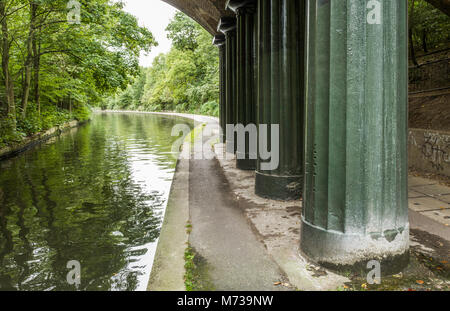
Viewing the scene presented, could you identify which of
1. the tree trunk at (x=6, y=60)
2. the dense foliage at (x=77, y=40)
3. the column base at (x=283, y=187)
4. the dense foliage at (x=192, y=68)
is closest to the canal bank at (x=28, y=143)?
the dense foliage at (x=77, y=40)

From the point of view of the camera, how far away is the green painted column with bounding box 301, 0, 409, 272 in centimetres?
325

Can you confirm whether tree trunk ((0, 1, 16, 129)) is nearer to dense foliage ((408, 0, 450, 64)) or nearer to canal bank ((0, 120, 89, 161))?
canal bank ((0, 120, 89, 161))

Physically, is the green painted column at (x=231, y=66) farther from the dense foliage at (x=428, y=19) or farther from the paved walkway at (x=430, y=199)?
the paved walkway at (x=430, y=199)

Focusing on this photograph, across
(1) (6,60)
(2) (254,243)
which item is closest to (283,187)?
(2) (254,243)

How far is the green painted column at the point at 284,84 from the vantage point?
593 centimetres

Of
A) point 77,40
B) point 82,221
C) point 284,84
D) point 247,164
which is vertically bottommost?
point 82,221

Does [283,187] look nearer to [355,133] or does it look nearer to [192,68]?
[355,133]

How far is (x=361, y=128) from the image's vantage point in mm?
3287

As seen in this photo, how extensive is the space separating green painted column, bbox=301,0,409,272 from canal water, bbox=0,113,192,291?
2.14m

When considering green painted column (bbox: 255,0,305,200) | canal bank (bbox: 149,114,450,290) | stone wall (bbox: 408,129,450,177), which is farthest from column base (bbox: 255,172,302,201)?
stone wall (bbox: 408,129,450,177)

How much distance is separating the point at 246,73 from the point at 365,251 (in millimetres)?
6594

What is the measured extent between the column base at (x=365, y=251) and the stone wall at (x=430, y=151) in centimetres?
513
